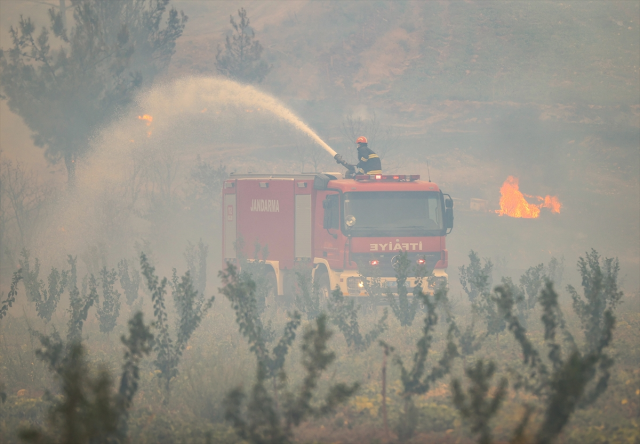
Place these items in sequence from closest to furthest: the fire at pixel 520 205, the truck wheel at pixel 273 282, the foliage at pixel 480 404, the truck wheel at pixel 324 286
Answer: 1. the foliage at pixel 480 404
2. the truck wheel at pixel 324 286
3. the truck wheel at pixel 273 282
4. the fire at pixel 520 205

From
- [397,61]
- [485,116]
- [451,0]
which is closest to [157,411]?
[485,116]

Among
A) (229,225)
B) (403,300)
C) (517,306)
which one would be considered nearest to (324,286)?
(403,300)

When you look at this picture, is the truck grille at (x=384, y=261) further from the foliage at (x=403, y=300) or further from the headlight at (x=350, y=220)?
the foliage at (x=403, y=300)

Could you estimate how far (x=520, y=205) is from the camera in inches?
1131

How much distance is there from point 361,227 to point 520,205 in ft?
61.8

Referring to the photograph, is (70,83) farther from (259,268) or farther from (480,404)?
(480,404)

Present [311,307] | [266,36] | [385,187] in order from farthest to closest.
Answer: [266,36] < [385,187] < [311,307]

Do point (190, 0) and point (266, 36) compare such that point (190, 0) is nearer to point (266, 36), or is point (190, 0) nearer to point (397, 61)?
point (266, 36)

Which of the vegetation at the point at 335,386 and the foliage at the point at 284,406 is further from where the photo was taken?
the foliage at the point at 284,406

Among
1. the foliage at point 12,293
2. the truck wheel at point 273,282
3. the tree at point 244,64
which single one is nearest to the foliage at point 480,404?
the foliage at point 12,293

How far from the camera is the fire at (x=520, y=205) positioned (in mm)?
28203

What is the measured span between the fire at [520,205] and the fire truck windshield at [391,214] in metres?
17.2

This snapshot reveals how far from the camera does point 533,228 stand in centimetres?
2703

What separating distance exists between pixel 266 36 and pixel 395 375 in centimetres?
5680
